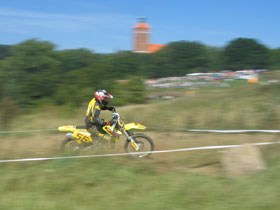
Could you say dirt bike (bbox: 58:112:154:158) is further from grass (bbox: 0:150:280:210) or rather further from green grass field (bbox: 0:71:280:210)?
grass (bbox: 0:150:280:210)

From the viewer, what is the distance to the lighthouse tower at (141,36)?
121m

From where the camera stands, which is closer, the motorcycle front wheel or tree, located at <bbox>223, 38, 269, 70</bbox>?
the motorcycle front wheel

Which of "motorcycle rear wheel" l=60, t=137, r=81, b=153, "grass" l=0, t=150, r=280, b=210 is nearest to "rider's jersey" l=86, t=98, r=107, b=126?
"motorcycle rear wheel" l=60, t=137, r=81, b=153

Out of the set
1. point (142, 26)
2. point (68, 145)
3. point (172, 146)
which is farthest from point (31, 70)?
point (142, 26)

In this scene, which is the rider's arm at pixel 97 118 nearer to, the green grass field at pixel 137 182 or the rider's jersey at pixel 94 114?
the rider's jersey at pixel 94 114

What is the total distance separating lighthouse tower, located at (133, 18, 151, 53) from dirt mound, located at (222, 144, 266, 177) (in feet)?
382

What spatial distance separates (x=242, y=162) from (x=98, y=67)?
125ft

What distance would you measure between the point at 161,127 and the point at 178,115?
3.48 ft

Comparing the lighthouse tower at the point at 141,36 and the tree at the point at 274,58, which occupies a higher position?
the lighthouse tower at the point at 141,36

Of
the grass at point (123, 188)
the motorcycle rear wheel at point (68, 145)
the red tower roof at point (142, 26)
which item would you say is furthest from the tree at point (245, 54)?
the grass at point (123, 188)

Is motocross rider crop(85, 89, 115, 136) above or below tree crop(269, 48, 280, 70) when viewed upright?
below

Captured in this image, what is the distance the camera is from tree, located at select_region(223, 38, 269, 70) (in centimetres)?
7300

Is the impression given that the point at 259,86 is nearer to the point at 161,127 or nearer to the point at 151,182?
the point at 161,127

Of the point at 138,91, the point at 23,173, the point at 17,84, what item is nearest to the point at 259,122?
the point at 23,173
